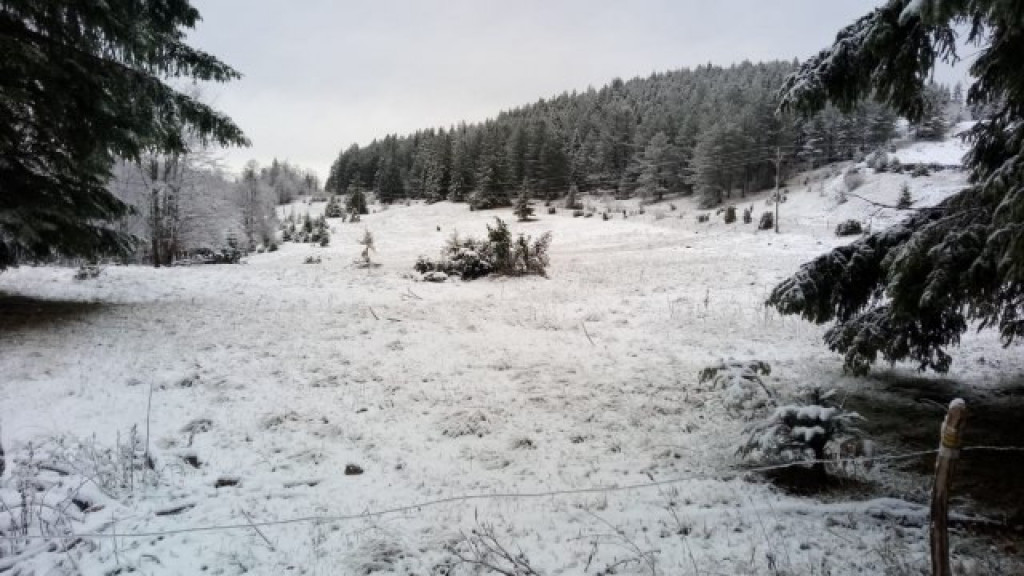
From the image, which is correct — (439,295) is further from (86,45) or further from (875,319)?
(875,319)

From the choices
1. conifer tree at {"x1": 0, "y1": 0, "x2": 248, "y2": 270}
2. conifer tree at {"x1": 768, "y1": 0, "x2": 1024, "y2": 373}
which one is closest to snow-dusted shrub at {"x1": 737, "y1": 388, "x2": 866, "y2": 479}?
conifer tree at {"x1": 768, "y1": 0, "x2": 1024, "y2": 373}

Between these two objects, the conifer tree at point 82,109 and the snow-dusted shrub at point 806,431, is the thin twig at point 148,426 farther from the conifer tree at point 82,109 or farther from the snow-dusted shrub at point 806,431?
the snow-dusted shrub at point 806,431

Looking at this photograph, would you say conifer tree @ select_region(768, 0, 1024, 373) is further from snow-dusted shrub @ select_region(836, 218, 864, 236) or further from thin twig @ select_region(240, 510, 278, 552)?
snow-dusted shrub @ select_region(836, 218, 864, 236)

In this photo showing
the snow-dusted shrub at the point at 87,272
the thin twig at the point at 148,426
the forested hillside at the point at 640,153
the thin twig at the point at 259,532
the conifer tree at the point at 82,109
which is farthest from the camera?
the forested hillside at the point at 640,153

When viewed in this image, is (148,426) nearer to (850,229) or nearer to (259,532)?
(259,532)

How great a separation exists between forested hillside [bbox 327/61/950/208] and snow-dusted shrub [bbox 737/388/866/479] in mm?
42842

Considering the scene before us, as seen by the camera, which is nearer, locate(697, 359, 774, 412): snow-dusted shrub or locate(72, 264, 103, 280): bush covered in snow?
locate(697, 359, 774, 412): snow-dusted shrub

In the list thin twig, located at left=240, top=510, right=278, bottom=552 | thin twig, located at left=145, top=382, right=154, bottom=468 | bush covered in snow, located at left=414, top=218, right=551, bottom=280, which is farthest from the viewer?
bush covered in snow, located at left=414, top=218, right=551, bottom=280

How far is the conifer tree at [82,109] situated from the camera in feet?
26.2

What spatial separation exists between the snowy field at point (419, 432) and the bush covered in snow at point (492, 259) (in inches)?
142

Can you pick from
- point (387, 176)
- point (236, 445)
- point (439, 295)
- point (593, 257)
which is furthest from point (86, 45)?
point (387, 176)

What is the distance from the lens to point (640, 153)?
208ft

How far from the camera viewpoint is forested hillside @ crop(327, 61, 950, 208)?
5216 centimetres

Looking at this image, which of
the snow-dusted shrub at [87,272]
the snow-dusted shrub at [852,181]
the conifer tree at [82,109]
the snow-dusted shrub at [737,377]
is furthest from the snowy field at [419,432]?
the snow-dusted shrub at [852,181]
